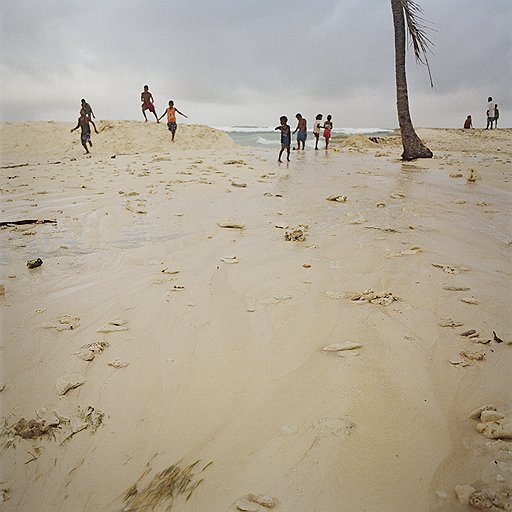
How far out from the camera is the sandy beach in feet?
4.08

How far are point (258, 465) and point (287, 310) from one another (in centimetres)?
105

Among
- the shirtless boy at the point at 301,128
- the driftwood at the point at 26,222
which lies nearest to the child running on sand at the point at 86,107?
the shirtless boy at the point at 301,128

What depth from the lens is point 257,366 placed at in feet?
5.83

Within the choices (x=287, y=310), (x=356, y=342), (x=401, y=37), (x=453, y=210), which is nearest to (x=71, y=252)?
(x=287, y=310)

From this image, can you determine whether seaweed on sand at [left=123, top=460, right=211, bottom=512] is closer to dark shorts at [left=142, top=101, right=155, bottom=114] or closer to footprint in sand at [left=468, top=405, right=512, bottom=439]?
footprint in sand at [left=468, top=405, right=512, bottom=439]

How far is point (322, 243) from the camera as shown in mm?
3418

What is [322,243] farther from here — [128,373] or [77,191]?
[77,191]

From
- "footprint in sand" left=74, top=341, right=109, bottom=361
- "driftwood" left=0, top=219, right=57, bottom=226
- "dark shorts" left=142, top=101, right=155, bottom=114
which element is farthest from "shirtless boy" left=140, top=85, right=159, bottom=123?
"footprint in sand" left=74, top=341, right=109, bottom=361

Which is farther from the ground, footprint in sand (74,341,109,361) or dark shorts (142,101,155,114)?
dark shorts (142,101,155,114)

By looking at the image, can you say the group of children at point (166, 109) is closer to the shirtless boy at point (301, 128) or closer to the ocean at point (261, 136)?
the shirtless boy at point (301, 128)

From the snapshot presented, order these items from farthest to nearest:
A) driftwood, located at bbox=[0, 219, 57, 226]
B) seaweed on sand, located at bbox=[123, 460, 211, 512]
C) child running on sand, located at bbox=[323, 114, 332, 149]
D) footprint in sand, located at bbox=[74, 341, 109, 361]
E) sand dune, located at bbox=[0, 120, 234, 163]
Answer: sand dune, located at bbox=[0, 120, 234, 163], child running on sand, located at bbox=[323, 114, 332, 149], driftwood, located at bbox=[0, 219, 57, 226], footprint in sand, located at bbox=[74, 341, 109, 361], seaweed on sand, located at bbox=[123, 460, 211, 512]

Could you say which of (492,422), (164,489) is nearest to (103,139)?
(164,489)

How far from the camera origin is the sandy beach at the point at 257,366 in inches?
48.9

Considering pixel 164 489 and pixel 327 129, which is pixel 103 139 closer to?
pixel 327 129
